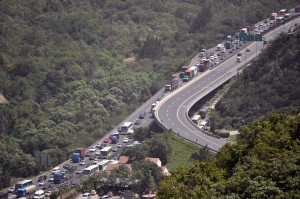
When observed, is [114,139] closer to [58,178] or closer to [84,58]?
[58,178]

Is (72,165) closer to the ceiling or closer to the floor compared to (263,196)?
closer to the floor

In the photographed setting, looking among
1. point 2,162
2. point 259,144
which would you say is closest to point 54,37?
point 2,162

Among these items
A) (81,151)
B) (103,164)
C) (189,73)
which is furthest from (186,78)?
(103,164)

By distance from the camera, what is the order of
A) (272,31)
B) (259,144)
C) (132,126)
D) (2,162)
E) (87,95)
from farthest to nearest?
(272,31) < (87,95) < (132,126) < (2,162) < (259,144)

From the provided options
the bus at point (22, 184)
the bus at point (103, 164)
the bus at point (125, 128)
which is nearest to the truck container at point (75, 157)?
the bus at point (103, 164)

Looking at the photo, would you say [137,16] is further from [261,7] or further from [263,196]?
[263,196]

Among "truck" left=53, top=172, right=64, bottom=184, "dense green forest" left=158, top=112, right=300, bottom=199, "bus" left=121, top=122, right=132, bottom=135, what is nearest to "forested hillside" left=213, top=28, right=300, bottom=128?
"bus" left=121, top=122, right=132, bottom=135
